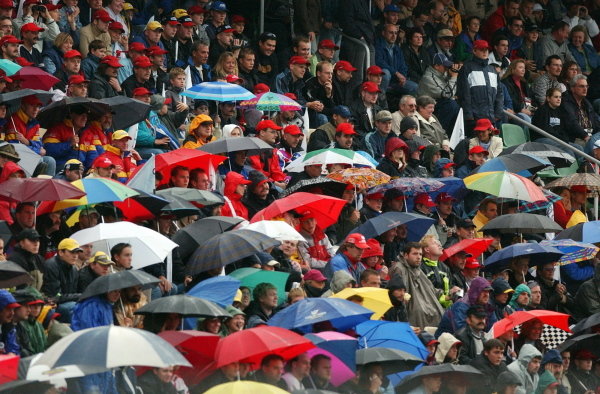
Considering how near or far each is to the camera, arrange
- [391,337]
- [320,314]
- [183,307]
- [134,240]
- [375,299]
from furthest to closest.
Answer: [375,299] < [134,240] < [391,337] < [320,314] < [183,307]

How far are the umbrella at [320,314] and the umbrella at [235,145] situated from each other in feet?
14.6

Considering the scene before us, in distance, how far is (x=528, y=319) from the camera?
1622cm

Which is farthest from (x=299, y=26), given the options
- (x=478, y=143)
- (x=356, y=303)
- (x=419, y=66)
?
(x=356, y=303)

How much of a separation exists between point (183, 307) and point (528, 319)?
4.05m

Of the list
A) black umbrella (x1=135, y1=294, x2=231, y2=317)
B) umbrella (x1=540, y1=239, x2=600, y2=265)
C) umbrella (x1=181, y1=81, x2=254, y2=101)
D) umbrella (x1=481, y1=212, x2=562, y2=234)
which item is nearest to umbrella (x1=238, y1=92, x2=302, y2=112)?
umbrella (x1=181, y1=81, x2=254, y2=101)

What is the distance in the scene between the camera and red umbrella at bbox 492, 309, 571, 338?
15945 mm

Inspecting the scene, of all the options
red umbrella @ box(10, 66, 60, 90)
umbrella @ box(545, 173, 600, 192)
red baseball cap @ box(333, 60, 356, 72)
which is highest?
red umbrella @ box(10, 66, 60, 90)

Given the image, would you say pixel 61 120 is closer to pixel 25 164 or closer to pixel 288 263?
pixel 25 164

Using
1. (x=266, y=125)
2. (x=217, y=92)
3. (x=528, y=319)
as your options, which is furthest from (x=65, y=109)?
(x=528, y=319)

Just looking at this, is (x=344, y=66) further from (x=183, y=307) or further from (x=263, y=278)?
(x=183, y=307)

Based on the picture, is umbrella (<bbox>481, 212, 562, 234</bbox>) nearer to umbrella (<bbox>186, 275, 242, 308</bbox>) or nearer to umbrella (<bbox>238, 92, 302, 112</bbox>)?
umbrella (<bbox>238, 92, 302, 112</bbox>)

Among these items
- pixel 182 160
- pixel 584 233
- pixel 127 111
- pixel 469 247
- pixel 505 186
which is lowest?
pixel 584 233

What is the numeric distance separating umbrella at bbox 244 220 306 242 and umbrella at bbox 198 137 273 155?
2335mm

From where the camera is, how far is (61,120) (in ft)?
60.3
